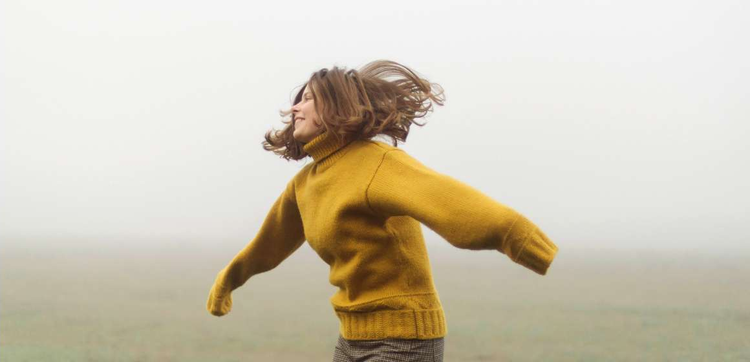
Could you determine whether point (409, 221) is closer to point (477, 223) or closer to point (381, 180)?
point (381, 180)

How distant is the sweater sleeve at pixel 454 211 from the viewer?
1.70 m

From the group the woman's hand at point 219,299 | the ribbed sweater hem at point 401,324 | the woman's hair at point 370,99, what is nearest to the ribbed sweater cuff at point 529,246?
the ribbed sweater hem at point 401,324

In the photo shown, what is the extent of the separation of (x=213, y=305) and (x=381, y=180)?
2.80ft

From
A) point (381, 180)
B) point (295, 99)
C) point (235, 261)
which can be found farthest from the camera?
point (235, 261)

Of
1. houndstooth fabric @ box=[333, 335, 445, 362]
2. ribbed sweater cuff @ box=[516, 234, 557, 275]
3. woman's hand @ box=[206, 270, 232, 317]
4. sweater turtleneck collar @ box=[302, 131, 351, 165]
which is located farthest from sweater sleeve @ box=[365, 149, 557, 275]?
woman's hand @ box=[206, 270, 232, 317]

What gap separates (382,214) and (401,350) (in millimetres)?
320

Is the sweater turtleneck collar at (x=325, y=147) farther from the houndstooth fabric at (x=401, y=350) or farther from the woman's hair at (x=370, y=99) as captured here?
the houndstooth fabric at (x=401, y=350)

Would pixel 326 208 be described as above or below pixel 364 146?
below

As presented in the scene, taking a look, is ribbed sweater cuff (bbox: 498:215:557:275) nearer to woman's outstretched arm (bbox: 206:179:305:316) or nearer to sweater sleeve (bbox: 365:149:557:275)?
sweater sleeve (bbox: 365:149:557:275)

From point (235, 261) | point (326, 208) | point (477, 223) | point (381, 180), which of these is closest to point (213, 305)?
point (235, 261)

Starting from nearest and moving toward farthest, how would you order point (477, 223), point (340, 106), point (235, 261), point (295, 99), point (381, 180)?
point (477, 223) → point (381, 180) → point (340, 106) → point (295, 99) → point (235, 261)

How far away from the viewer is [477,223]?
1.73 metres

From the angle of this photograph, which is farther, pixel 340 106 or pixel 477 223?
pixel 340 106

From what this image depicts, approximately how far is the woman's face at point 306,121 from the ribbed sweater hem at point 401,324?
1.52 ft
